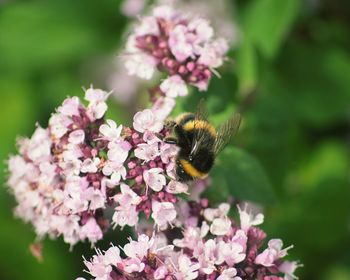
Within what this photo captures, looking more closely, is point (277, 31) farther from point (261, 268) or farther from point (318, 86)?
point (261, 268)

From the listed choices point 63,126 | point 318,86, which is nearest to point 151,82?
point 318,86

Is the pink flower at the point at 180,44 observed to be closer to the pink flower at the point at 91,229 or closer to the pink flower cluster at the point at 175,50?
the pink flower cluster at the point at 175,50

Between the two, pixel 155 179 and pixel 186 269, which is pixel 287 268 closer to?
pixel 186 269

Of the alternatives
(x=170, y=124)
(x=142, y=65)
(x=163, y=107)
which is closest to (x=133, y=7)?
(x=142, y=65)

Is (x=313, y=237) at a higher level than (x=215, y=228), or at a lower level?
higher

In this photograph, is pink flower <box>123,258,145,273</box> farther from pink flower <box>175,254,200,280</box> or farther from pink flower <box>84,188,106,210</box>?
pink flower <box>84,188,106,210</box>

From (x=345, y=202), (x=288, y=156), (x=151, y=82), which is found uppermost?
(x=151, y=82)
